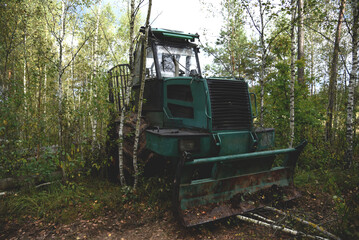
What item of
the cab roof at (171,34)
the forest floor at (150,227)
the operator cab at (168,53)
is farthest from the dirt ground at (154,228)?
the cab roof at (171,34)

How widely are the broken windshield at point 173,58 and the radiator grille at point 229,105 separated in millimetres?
1251

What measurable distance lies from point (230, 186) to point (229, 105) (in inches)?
56.9

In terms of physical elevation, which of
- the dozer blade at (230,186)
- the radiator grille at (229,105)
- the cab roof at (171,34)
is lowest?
the dozer blade at (230,186)

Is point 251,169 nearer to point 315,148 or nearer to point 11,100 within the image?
point 315,148

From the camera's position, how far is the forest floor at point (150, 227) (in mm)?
3182

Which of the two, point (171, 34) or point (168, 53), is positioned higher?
point (171, 34)

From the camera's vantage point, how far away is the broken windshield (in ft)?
16.5

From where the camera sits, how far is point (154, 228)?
350 centimetres

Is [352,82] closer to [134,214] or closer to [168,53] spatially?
[168,53]

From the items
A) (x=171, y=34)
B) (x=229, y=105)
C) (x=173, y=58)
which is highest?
(x=171, y=34)

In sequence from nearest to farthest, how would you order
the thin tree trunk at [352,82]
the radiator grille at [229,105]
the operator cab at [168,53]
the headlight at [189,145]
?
1. the headlight at [189,145]
2. the radiator grille at [229,105]
3. the operator cab at [168,53]
4. the thin tree trunk at [352,82]

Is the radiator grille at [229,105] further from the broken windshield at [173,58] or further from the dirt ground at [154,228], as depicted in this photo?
the dirt ground at [154,228]

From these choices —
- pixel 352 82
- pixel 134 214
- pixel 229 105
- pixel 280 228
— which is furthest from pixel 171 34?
pixel 352 82

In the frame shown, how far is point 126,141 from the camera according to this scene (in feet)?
16.4
